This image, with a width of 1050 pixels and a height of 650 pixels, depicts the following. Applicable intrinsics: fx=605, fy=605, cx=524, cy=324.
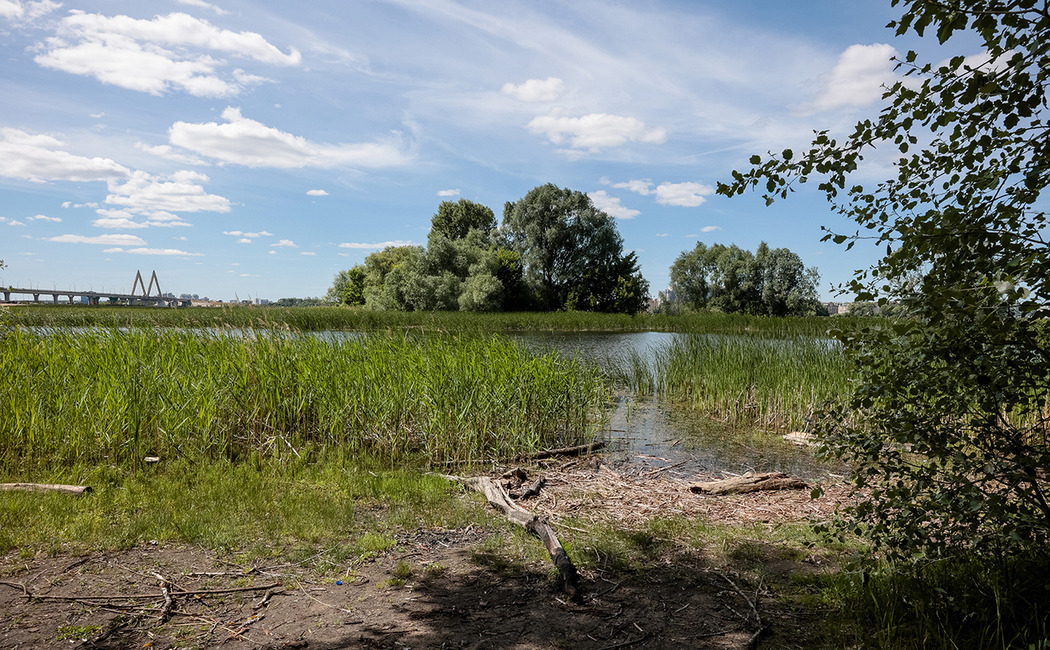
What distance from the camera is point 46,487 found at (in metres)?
6.14

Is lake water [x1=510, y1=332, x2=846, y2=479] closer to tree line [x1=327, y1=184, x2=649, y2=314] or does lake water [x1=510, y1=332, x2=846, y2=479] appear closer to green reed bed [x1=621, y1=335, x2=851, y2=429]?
green reed bed [x1=621, y1=335, x2=851, y2=429]

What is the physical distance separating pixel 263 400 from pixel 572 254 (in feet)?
173

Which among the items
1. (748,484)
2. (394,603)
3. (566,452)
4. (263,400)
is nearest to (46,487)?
(263,400)

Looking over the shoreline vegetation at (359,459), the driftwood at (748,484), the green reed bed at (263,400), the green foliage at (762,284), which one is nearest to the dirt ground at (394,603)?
the shoreline vegetation at (359,459)

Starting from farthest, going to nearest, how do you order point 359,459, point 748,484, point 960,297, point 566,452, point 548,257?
point 548,257 → point 566,452 → point 359,459 → point 748,484 → point 960,297

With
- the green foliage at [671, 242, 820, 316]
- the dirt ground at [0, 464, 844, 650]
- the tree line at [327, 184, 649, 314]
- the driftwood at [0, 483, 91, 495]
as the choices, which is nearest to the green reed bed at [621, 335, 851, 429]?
the dirt ground at [0, 464, 844, 650]

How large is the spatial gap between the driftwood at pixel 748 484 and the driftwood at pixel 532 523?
2.40m

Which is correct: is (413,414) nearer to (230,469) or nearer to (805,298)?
(230,469)

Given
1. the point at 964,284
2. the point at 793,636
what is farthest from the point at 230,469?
the point at 964,284

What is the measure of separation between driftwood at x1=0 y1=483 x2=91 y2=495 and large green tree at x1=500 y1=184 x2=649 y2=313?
173ft

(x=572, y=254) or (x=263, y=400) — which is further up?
(x=572, y=254)

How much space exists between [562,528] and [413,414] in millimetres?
3666

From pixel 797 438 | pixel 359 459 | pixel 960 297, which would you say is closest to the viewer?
pixel 960 297

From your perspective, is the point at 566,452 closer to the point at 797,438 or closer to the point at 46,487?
the point at 797,438
